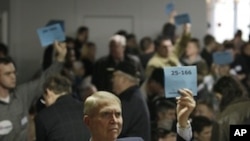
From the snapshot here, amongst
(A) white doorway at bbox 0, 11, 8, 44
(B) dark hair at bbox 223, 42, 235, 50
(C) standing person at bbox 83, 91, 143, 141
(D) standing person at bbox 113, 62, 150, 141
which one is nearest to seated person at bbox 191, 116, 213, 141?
(D) standing person at bbox 113, 62, 150, 141

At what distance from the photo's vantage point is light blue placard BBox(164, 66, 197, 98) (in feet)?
9.69

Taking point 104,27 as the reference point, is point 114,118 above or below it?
above

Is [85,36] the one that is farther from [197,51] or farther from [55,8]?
[197,51]

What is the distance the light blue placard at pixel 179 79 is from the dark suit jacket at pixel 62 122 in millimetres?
1241

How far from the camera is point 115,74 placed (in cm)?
493

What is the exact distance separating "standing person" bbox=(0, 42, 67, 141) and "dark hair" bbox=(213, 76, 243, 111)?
1.49m

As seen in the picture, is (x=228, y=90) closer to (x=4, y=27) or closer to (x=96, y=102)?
(x=96, y=102)

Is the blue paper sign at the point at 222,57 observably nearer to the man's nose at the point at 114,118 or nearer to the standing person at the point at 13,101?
the standing person at the point at 13,101

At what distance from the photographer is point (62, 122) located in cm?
425

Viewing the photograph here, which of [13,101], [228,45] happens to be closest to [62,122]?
[13,101]

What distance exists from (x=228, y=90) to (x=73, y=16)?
6015mm

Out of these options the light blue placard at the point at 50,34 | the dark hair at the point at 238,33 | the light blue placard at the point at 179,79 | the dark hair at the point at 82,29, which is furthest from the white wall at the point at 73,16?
the light blue placard at the point at 179,79

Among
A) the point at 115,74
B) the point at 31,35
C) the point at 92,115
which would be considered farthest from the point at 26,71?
the point at 92,115

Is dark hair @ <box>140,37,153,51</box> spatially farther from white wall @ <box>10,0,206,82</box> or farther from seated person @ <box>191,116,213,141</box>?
seated person @ <box>191,116,213,141</box>
